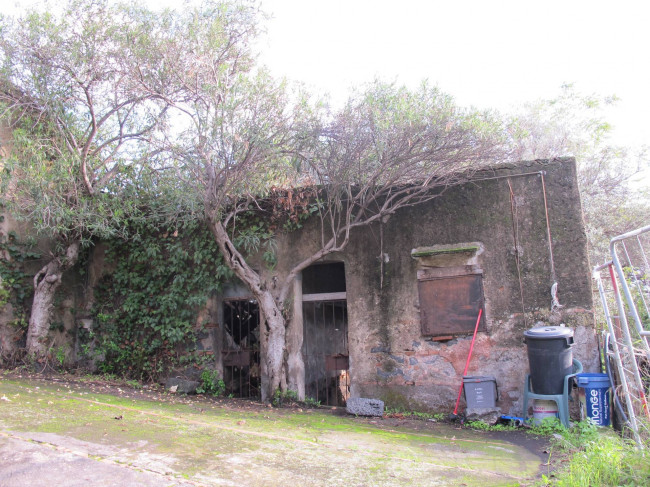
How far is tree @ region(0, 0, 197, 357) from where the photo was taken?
7.01 metres

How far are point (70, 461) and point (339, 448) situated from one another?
7.56ft

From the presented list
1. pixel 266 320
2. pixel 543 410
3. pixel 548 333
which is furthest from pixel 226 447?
pixel 548 333

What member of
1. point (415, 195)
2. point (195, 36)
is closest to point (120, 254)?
point (195, 36)

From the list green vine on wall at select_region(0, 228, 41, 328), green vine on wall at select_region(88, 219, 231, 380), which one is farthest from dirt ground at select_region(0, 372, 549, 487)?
green vine on wall at select_region(0, 228, 41, 328)

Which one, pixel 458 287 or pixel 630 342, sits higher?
pixel 458 287

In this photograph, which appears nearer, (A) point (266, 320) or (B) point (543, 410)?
(B) point (543, 410)

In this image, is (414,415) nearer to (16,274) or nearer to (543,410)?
(543,410)

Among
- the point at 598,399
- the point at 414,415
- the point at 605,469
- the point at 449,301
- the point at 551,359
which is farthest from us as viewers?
the point at 449,301

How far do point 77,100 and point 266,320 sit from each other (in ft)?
15.2

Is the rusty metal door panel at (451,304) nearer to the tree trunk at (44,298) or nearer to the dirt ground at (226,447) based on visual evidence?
the dirt ground at (226,447)

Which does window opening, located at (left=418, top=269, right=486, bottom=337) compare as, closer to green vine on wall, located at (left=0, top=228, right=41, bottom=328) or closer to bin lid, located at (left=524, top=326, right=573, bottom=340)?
bin lid, located at (left=524, top=326, right=573, bottom=340)

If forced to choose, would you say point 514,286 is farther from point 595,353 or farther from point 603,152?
point 603,152

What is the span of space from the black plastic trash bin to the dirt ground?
685 millimetres

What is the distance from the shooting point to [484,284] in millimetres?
6914
